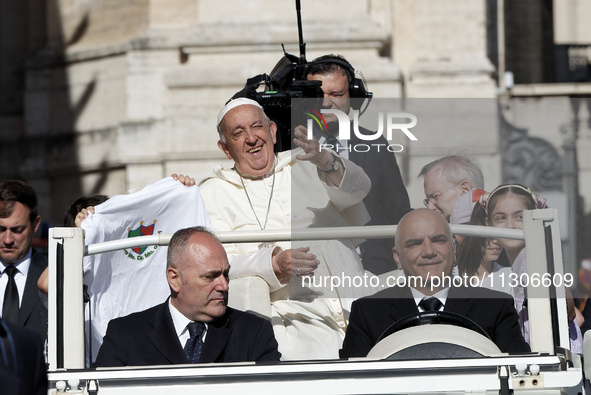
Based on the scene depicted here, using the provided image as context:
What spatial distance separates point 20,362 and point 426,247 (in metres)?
2.29

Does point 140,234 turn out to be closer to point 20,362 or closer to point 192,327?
point 192,327

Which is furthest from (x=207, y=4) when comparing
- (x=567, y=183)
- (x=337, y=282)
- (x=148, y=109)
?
(x=337, y=282)

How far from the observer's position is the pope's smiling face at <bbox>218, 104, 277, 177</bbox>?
6371 mm

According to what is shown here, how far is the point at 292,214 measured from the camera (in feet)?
21.6

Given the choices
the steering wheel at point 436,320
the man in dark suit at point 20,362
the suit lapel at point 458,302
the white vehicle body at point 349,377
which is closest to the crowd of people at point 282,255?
the suit lapel at point 458,302

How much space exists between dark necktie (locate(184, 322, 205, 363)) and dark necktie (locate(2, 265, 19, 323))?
1792 mm

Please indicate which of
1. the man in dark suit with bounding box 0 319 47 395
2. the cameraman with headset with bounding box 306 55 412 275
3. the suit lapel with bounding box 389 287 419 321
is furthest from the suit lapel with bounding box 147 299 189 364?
the man in dark suit with bounding box 0 319 47 395

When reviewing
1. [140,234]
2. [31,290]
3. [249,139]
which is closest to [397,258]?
[249,139]

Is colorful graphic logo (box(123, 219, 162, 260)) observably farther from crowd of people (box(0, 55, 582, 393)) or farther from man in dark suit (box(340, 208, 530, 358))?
man in dark suit (box(340, 208, 530, 358))

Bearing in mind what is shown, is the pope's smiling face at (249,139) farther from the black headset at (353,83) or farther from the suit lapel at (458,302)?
the suit lapel at (458,302)

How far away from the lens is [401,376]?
4.45m

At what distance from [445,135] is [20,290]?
7.71 m

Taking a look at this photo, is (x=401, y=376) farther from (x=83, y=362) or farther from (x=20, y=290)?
(x=20, y=290)

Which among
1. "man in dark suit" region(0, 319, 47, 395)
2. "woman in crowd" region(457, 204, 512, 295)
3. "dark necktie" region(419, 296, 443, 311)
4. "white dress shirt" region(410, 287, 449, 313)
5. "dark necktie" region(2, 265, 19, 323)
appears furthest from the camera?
"dark necktie" region(2, 265, 19, 323)
